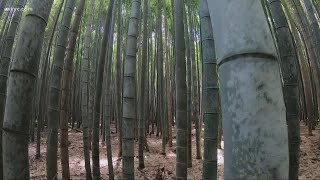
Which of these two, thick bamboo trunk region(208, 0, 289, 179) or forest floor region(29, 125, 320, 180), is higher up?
thick bamboo trunk region(208, 0, 289, 179)

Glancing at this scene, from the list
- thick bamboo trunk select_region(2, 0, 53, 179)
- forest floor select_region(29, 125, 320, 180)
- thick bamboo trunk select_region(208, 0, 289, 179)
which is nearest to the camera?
thick bamboo trunk select_region(208, 0, 289, 179)

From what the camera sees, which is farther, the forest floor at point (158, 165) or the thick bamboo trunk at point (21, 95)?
the forest floor at point (158, 165)

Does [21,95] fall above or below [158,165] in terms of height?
above

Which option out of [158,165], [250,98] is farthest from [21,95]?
[158,165]

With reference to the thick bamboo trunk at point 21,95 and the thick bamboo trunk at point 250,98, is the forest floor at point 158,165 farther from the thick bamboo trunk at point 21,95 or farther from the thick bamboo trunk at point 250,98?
the thick bamboo trunk at point 250,98

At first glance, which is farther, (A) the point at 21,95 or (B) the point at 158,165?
(B) the point at 158,165

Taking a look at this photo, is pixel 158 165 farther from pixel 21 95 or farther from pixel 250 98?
pixel 250 98

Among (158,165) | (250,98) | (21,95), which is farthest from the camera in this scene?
(158,165)

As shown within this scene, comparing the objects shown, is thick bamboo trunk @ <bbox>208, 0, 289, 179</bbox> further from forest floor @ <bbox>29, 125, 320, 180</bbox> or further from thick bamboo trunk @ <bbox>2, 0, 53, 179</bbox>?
forest floor @ <bbox>29, 125, 320, 180</bbox>

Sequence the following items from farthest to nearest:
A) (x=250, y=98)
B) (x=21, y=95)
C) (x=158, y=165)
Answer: (x=158, y=165) < (x=21, y=95) < (x=250, y=98)

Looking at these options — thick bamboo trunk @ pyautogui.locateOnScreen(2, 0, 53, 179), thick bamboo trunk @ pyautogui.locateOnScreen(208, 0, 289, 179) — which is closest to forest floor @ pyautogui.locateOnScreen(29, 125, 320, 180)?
thick bamboo trunk @ pyautogui.locateOnScreen(2, 0, 53, 179)

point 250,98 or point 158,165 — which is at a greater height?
point 250,98

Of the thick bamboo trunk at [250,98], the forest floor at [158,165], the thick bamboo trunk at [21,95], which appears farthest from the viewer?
the forest floor at [158,165]

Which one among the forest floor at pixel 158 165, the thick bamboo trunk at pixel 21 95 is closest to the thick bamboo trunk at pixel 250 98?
the thick bamboo trunk at pixel 21 95
